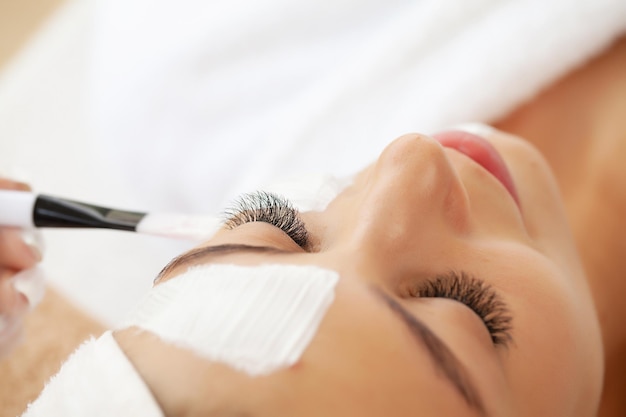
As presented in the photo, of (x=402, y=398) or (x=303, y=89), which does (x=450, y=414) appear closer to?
(x=402, y=398)

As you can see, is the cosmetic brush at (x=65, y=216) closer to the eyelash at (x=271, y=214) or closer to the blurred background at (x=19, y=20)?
the eyelash at (x=271, y=214)

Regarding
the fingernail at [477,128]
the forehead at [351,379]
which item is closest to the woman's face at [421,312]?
the forehead at [351,379]

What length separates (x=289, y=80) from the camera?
1.09 metres

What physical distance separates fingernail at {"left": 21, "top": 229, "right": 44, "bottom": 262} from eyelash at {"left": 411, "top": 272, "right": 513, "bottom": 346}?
22.1 inches

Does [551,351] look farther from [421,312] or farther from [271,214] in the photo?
[271,214]

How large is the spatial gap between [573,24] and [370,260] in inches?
23.1

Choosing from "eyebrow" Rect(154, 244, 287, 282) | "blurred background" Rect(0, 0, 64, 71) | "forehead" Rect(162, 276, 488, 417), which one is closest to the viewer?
"forehead" Rect(162, 276, 488, 417)

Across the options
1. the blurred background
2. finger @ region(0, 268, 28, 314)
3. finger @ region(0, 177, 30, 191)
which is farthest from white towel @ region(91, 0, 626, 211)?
the blurred background

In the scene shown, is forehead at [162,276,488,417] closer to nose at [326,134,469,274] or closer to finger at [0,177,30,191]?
nose at [326,134,469,274]

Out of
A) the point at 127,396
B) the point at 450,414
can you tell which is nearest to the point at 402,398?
the point at 450,414

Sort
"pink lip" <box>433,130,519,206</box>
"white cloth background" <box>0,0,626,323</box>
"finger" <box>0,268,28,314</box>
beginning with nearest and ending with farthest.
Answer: "pink lip" <box>433,130,519,206</box> < "finger" <box>0,268,28,314</box> < "white cloth background" <box>0,0,626,323</box>

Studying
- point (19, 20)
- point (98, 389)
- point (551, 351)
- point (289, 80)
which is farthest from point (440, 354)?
point (19, 20)

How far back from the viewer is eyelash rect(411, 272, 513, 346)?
0.53m

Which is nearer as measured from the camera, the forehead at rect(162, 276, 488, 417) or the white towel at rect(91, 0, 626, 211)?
the forehead at rect(162, 276, 488, 417)
